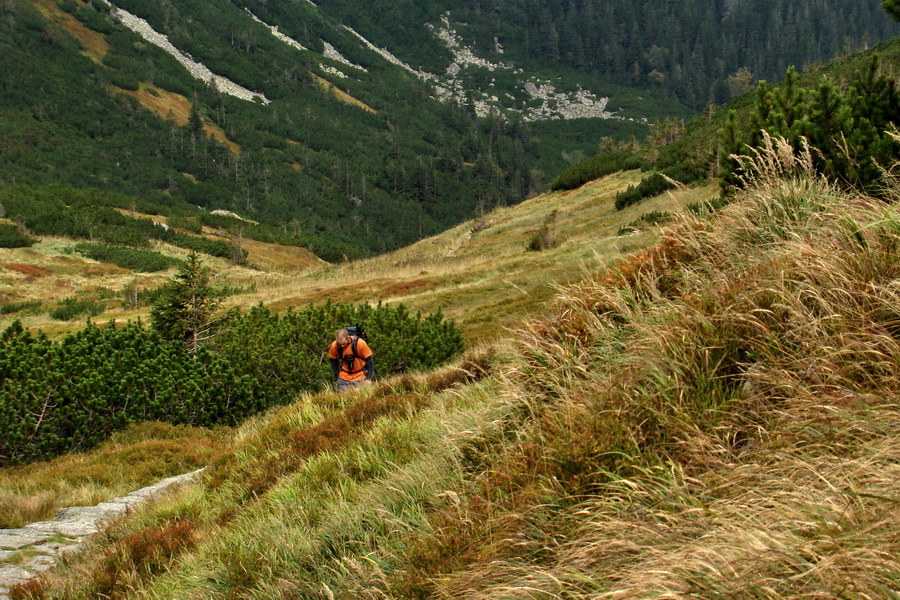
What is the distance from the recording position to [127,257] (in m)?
48.5

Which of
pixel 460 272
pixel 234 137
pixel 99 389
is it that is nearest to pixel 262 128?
pixel 234 137

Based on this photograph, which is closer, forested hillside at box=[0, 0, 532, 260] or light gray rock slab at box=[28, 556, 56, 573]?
light gray rock slab at box=[28, 556, 56, 573]

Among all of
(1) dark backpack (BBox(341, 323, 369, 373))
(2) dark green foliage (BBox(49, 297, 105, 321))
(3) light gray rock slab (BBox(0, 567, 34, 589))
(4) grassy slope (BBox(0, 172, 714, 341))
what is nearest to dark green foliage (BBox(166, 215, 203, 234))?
(4) grassy slope (BBox(0, 172, 714, 341))

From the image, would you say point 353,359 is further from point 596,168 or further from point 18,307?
point 596,168

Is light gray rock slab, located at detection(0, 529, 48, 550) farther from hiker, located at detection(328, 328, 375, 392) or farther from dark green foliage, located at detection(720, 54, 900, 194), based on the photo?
dark green foliage, located at detection(720, 54, 900, 194)

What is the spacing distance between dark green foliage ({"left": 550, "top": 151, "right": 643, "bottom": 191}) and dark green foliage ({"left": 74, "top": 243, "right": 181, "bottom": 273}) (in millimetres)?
32641

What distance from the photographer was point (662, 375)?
11.0 ft

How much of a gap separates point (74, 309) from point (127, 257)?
17400 millimetres

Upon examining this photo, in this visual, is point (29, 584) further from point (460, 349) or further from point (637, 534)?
point (460, 349)

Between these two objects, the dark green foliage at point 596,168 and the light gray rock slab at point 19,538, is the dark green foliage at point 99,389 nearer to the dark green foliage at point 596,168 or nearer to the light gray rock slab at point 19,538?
the light gray rock slab at point 19,538

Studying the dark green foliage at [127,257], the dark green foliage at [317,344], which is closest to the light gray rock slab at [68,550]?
the dark green foliage at [317,344]

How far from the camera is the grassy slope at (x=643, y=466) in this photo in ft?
7.04

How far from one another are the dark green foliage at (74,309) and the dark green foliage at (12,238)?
1418 cm

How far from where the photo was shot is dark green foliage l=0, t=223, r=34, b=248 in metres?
45.1
